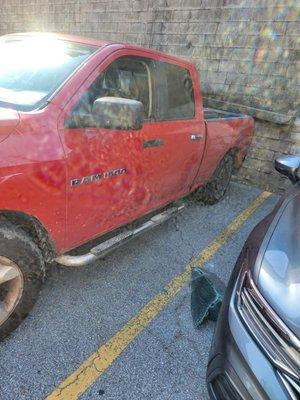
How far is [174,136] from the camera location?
11.1 ft

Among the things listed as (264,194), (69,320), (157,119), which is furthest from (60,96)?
(264,194)

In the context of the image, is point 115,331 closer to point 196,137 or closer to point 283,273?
point 283,273

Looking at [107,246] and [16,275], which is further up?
[16,275]

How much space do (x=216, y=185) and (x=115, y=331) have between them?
2838 millimetres

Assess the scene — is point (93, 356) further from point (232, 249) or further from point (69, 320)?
point (232, 249)

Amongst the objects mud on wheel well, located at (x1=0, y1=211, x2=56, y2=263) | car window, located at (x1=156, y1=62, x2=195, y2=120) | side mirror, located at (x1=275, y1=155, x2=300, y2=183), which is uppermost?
car window, located at (x1=156, y1=62, x2=195, y2=120)

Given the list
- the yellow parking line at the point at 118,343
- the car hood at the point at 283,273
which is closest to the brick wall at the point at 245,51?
the yellow parking line at the point at 118,343

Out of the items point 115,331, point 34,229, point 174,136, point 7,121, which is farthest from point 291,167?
point 7,121

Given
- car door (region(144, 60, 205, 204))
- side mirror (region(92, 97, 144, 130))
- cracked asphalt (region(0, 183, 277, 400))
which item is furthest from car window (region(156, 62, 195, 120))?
cracked asphalt (region(0, 183, 277, 400))

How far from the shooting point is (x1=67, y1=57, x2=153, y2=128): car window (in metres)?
2.43

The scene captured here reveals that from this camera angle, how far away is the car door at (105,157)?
239 centimetres

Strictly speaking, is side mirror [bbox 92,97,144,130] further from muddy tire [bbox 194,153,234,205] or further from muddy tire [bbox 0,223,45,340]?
muddy tire [bbox 194,153,234,205]

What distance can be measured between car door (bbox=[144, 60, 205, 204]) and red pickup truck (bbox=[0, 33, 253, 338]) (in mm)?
15

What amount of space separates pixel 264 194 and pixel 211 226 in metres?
1.88
